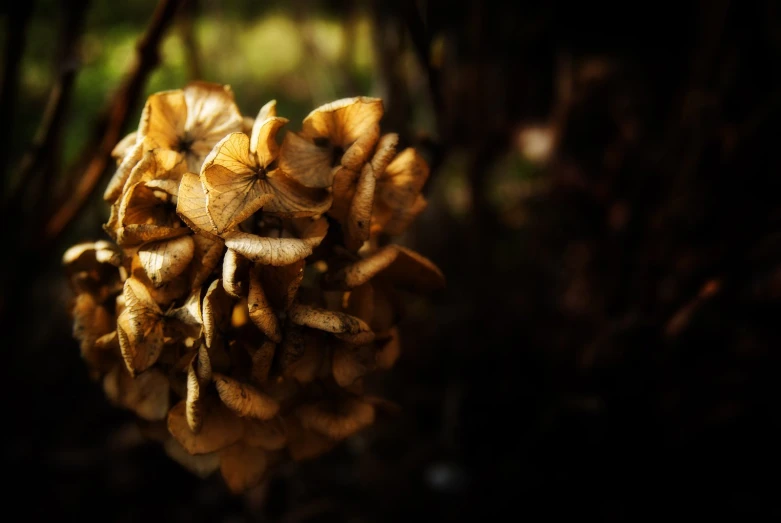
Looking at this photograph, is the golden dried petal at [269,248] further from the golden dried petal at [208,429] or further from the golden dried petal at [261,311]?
the golden dried petal at [208,429]

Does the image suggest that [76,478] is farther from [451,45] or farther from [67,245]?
[451,45]

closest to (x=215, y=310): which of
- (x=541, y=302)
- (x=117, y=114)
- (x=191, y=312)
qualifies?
(x=191, y=312)

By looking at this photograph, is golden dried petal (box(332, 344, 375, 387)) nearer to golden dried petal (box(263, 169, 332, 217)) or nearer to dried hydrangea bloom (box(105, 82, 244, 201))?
golden dried petal (box(263, 169, 332, 217))

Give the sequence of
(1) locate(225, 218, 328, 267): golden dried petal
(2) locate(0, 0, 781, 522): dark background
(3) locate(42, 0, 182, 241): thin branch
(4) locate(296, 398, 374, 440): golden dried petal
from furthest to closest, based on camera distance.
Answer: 1. (2) locate(0, 0, 781, 522): dark background
2. (3) locate(42, 0, 182, 241): thin branch
3. (4) locate(296, 398, 374, 440): golden dried petal
4. (1) locate(225, 218, 328, 267): golden dried petal

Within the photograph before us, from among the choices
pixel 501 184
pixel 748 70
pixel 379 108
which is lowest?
pixel 501 184

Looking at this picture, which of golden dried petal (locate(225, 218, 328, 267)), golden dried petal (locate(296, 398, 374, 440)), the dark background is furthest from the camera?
the dark background

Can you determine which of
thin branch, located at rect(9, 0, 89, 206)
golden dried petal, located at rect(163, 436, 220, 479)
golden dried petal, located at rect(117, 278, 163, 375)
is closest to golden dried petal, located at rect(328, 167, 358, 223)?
golden dried petal, located at rect(117, 278, 163, 375)

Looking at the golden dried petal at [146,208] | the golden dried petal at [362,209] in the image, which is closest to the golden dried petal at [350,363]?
the golden dried petal at [362,209]

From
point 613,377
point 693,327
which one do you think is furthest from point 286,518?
point 693,327
